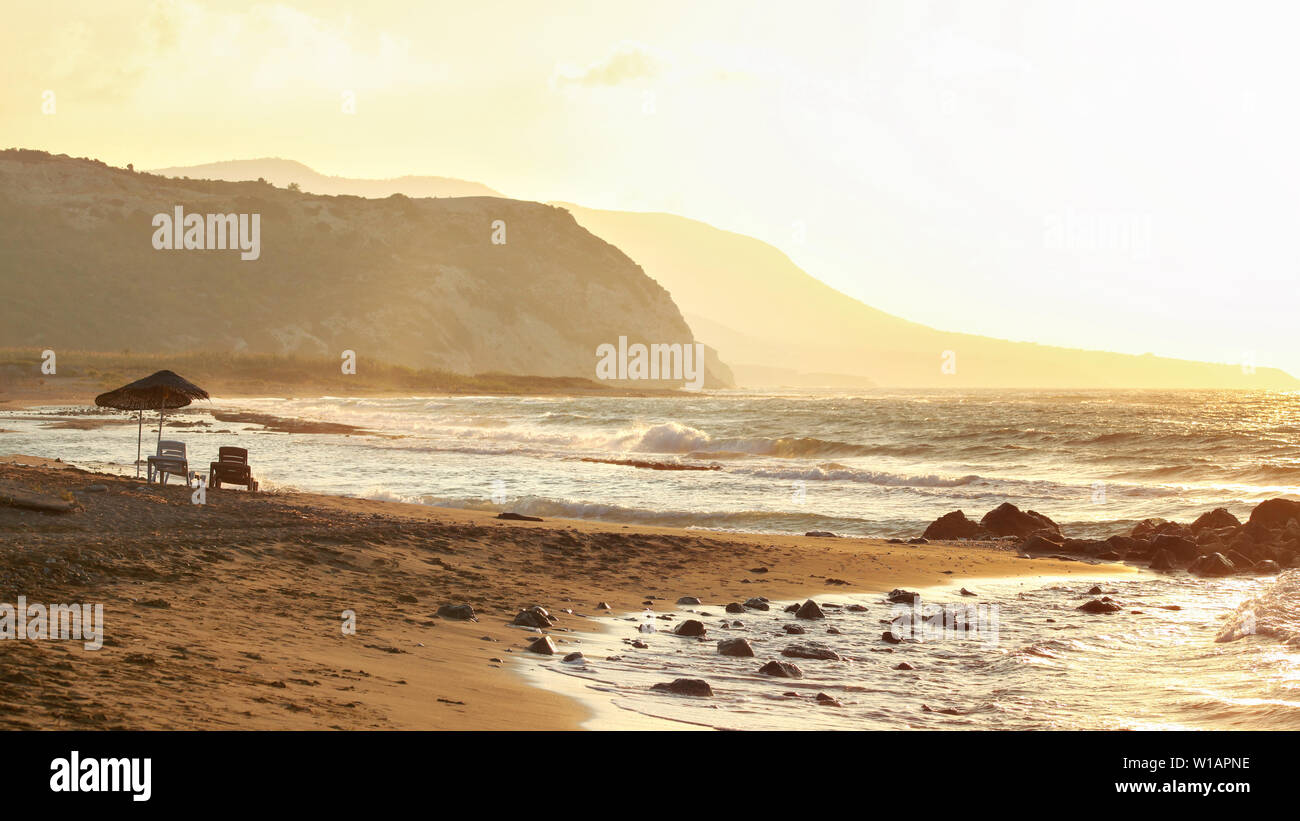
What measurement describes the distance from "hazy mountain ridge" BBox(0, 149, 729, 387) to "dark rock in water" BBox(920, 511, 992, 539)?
297ft

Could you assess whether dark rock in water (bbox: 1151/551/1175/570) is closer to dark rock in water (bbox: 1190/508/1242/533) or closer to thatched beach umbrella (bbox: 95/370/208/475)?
dark rock in water (bbox: 1190/508/1242/533)

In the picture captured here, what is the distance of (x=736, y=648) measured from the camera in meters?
9.19

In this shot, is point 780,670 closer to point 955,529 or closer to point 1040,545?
point 1040,545

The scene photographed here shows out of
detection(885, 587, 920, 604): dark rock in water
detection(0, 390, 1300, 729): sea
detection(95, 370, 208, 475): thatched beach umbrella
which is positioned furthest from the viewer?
detection(95, 370, 208, 475): thatched beach umbrella

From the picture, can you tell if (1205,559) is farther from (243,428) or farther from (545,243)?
(545,243)

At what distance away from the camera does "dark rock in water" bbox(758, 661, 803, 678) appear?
8.36 m

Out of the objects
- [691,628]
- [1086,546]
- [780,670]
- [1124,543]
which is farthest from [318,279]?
[780,670]

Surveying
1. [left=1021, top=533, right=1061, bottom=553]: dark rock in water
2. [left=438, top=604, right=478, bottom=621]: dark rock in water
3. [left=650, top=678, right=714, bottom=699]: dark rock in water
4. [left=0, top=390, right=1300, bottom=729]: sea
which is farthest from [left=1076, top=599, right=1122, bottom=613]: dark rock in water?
[left=438, top=604, right=478, bottom=621]: dark rock in water

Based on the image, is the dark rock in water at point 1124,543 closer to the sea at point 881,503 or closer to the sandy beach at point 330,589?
the sandy beach at point 330,589

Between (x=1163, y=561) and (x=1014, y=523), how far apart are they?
4.03 meters

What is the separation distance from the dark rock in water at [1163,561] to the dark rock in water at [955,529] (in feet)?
12.5

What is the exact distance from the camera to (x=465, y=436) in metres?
46.6
